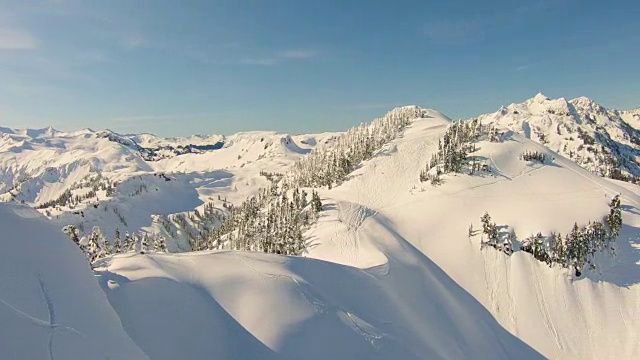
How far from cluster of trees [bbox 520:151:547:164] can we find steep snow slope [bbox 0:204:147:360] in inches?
5119

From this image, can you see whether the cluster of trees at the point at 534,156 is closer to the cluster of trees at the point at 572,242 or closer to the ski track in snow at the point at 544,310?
the cluster of trees at the point at 572,242

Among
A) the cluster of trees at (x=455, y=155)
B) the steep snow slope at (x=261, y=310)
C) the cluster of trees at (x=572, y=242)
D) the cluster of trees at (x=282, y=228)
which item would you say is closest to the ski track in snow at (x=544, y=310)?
the cluster of trees at (x=572, y=242)

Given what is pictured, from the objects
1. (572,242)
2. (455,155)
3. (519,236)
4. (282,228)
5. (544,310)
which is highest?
(455,155)

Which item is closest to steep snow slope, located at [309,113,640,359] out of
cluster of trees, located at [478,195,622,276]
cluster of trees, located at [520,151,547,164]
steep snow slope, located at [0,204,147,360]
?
cluster of trees, located at [478,195,622,276]

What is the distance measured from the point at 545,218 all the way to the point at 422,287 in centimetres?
4508

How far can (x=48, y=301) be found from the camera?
53.1 feet

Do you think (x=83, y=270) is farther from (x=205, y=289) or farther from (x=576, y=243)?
A: (x=576, y=243)

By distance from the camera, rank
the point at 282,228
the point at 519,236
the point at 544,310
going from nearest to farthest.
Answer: the point at 544,310, the point at 519,236, the point at 282,228

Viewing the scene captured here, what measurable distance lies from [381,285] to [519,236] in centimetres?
5188

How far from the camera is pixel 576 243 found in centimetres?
7619

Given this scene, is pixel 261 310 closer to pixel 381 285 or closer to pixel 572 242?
pixel 381 285

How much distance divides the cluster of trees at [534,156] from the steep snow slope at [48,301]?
427ft

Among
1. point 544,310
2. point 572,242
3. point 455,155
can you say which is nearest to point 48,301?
point 544,310

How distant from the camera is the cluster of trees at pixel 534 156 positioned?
11912 cm
